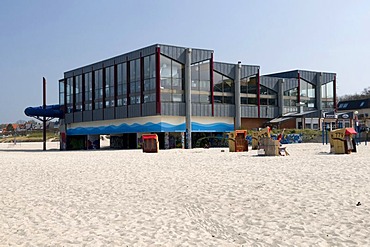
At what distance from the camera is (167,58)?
39.7 m

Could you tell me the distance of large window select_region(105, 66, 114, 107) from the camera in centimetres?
4494

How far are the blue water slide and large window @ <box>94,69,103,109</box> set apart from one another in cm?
787

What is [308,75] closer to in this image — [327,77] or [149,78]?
[327,77]

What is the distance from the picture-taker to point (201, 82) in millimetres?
41750

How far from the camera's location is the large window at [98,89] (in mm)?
46500

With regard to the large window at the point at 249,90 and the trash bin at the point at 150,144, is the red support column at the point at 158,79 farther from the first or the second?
the large window at the point at 249,90

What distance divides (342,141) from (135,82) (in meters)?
22.8

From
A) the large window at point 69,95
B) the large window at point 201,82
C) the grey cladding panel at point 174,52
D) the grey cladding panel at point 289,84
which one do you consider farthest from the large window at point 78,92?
the grey cladding panel at point 289,84

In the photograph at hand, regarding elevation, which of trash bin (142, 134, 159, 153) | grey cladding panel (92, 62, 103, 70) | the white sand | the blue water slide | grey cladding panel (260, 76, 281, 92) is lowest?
the white sand

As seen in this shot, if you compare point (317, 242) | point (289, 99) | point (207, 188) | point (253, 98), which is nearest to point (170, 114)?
point (253, 98)

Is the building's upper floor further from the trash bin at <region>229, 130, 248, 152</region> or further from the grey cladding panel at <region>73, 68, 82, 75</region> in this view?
the trash bin at <region>229, 130, 248, 152</region>

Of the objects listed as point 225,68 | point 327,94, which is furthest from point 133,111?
point 327,94

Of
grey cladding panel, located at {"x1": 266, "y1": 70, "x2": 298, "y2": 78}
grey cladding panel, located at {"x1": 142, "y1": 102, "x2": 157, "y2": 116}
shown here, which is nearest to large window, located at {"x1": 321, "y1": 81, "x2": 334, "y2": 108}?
grey cladding panel, located at {"x1": 266, "y1": 70, "x2": 298, "y2": 78}

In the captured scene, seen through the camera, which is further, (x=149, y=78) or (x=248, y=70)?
(x=248, y=70)
